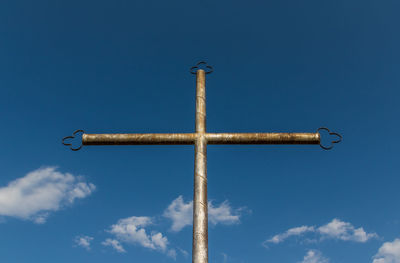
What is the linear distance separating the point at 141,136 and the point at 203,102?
1405 mm

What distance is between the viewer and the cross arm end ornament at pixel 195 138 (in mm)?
7148

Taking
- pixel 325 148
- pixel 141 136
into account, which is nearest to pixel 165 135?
pixel 141 136

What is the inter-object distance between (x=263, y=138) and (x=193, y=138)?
1.30m

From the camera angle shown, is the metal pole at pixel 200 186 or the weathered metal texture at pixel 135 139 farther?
the weathered metal texture at pixel 135 139

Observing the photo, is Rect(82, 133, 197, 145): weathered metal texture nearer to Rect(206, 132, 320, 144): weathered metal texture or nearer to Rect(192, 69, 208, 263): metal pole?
Rect(192, 69, 208, 263): metal pole

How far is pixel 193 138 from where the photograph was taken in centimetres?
715

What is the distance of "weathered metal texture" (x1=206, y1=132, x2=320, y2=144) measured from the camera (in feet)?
23.4

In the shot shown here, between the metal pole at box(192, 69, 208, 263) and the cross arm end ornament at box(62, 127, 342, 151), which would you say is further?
the cross arm end ornament at box(62, 127, 342, 151)

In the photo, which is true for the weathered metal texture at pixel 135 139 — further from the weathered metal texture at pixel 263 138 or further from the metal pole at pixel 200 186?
the weathered metal texture at pixel 263 138

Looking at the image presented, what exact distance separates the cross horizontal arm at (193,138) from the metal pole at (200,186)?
21 cm

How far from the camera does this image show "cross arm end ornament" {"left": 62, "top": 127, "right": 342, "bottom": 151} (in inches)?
281

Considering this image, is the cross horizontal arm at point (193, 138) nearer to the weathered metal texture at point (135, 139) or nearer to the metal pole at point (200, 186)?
the weathered metal texture at point (135, 139)

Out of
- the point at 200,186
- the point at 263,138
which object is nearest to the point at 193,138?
the point at 200,186

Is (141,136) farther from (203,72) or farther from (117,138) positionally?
(203,72)
